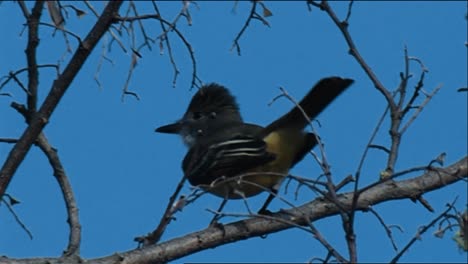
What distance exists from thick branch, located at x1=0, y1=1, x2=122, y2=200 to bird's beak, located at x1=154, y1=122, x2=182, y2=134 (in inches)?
107

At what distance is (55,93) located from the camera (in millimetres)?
2559

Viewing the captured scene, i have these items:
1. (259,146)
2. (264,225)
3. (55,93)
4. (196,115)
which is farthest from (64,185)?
(196,115)

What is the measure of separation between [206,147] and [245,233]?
0.92 m

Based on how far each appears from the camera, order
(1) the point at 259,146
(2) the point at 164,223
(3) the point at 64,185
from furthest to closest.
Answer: (1) the point at 259,146 → (3) the point at 64,185 → (2) the point at 164,223

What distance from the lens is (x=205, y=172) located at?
419 cm

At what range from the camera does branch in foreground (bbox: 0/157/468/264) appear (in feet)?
10.2

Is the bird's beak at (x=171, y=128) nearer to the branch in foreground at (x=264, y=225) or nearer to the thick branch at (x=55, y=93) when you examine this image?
the branch in foreground at (x=264, y=225)

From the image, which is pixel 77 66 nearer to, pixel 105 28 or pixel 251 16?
pixel 105 28

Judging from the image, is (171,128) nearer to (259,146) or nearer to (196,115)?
(196,115)

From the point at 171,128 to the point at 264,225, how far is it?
1.92 metres

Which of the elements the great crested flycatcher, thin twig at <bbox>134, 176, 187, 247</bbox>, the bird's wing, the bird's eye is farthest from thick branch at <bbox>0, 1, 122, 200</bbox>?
the bird's eye

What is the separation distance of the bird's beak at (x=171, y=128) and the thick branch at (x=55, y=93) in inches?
107

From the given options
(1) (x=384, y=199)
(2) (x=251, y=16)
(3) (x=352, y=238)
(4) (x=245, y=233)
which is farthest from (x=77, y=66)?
(1) (x=384, y=199)

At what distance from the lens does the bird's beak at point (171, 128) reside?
533cm
